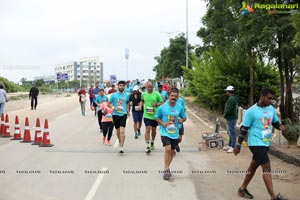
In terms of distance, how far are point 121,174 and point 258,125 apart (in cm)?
302

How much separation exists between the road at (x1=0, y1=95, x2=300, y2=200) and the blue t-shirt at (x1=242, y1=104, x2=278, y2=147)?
0.94 m

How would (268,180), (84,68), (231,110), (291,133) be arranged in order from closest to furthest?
(268,180) → (231,110) → (291,133) → (84,68)

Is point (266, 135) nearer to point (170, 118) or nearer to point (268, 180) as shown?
point (268, 180)

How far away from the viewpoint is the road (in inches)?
257

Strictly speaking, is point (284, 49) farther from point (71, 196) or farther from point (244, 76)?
point (71, 196)

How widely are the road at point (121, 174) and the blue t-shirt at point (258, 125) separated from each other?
3.09ft

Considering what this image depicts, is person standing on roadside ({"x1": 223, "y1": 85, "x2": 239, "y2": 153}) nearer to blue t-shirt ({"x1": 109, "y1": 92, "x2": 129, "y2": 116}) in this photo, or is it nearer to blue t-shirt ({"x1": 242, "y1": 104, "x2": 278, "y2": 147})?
blue t-shirt ({"x1": 109, "y1": 92, "x2": 129, "y2": 116})

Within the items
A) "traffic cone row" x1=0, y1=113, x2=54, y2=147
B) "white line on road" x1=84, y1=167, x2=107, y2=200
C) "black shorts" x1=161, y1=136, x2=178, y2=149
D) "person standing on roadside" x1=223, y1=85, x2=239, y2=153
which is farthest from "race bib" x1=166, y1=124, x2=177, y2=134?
"traffic cone row" x1=0, y1=113, x2=54, y2=147

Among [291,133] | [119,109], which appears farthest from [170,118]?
[291,133]

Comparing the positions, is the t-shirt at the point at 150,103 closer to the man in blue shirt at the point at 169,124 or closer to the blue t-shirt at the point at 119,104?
the blue t-shirt at the point at 119,104

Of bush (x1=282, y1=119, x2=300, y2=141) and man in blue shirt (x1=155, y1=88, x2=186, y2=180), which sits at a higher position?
man in blue shirt (x1=155, y1=88, x2=186, y2=180)

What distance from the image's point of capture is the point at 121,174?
783cm

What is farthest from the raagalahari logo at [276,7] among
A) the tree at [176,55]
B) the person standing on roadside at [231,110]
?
the tree at [176,55]

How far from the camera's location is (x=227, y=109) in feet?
32.6
